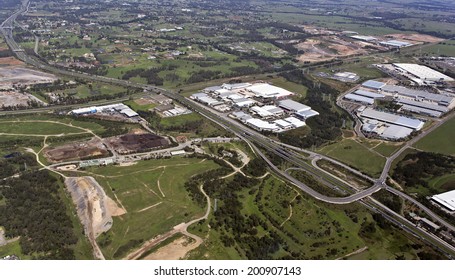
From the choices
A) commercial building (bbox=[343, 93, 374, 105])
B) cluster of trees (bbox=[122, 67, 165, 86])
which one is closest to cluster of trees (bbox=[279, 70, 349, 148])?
commercial building (bbox=[343, 93, 374, 105])

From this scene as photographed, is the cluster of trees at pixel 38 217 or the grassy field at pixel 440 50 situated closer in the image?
the cluster of trees at pixel 38 217

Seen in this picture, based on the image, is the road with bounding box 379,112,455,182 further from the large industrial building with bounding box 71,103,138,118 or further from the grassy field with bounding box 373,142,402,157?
the large industrial building with bounding box 71,103,138,118

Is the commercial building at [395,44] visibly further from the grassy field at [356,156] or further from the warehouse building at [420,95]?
the grassy field at [356,156]

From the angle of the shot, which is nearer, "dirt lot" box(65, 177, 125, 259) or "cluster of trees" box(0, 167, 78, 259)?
"cluster of trees" box(0, 167, 78, 259)

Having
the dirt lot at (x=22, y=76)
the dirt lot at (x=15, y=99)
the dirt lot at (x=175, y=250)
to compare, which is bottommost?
the dirt lot at (x=175, y=250)

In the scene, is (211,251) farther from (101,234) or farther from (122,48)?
(122,48)

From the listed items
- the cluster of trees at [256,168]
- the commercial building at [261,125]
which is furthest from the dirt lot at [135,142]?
the commercial building at [261,125]

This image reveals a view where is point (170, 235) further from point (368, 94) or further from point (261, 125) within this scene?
point (368, 94)
